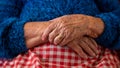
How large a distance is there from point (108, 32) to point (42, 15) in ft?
1.08

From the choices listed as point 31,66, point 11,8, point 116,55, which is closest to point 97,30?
point 116,55

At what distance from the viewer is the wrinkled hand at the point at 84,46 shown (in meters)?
1.20

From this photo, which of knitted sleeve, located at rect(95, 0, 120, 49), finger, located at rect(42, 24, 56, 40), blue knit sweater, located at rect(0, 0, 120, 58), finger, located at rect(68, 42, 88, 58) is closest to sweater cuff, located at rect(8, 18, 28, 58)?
blue knit sweater, located at rect(0, 0, 120, 58)

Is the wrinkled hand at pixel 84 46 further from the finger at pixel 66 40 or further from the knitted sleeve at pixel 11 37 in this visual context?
the knitted sleeve at pixel 11 37

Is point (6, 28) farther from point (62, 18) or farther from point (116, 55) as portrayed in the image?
point (116, 55)

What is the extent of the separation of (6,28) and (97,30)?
43 centimetres

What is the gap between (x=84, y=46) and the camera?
3.99 ft

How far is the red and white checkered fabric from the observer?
119 centimetres

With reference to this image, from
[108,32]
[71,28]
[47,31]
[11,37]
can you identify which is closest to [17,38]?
[11,37]

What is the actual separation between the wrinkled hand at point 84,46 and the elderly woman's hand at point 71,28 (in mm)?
29

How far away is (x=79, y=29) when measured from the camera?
119 cm

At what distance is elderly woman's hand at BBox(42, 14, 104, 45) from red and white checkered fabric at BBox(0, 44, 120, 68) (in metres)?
0.05

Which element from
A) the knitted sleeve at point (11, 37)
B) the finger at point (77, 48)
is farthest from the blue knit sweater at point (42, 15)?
the finger at point (77, 48)

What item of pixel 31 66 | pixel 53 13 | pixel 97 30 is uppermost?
pixel 53 13
